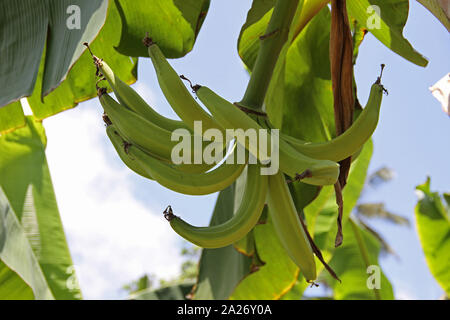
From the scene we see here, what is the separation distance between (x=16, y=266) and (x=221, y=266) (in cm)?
69

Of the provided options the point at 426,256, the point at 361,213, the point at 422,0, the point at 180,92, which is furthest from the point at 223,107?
the point at 361,213

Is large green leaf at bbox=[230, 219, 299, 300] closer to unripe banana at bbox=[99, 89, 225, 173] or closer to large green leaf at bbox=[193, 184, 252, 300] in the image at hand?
large green leaf at bbox=[193, 184, 252, 300]

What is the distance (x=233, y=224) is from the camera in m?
0.67

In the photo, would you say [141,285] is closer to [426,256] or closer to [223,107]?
[426,256]

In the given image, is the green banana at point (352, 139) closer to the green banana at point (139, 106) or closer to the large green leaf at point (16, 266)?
the green banana at point (139, 106)

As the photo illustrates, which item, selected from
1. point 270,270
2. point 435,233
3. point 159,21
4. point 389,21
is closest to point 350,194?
point 270,270

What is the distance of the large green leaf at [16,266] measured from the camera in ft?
5.00

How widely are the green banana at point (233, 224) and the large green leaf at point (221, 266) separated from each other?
0.75 metres

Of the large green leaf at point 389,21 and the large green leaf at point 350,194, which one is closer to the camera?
the large green leaf at point 389,21

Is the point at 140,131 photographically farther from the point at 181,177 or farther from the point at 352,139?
the point at 352,139

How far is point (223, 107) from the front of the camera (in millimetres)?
655

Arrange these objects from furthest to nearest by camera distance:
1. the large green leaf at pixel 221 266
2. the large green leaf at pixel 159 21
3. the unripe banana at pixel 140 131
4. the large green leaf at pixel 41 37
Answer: the large green leaf at pixel 221 266
the large green leaf at pixel 159 21
the large green leaf at pixel 41 37
the unripe banana at pixel 140 131

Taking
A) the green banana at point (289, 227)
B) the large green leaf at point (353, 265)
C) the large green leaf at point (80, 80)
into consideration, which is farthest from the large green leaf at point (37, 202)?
the green banana at point (289, 227)
